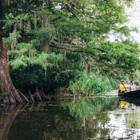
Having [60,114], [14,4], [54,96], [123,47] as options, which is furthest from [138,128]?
[54,96]

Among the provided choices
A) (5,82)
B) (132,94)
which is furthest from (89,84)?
(5,82)

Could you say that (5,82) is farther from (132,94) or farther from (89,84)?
(132,94)

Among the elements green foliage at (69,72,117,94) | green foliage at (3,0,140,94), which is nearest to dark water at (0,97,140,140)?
green foliage at (3,0,140,94)

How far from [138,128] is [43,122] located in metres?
2.67

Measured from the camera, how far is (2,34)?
15.7m

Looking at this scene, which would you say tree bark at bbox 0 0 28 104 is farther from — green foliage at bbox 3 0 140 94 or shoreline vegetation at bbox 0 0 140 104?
green foliage at bbox 3 0 140 94

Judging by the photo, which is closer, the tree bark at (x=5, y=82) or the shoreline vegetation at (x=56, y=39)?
the shoreline vegetation at (x=56, y=39)

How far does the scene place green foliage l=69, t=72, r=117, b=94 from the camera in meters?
21.3

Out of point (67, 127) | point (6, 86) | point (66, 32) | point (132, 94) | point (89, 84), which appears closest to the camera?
point (67, 127)

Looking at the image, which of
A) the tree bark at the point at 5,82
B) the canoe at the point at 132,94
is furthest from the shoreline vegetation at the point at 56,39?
the canoe at the point at 132,94

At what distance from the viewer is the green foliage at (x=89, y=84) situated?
69.8 feet

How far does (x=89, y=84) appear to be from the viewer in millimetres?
22297

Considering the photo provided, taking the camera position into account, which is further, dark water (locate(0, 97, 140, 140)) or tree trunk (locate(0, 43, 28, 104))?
tree trunk (locate(0, 43, 28, 104))

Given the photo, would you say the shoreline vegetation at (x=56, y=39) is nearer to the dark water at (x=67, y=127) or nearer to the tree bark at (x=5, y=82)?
the tree bark at (x=5, y=82)
